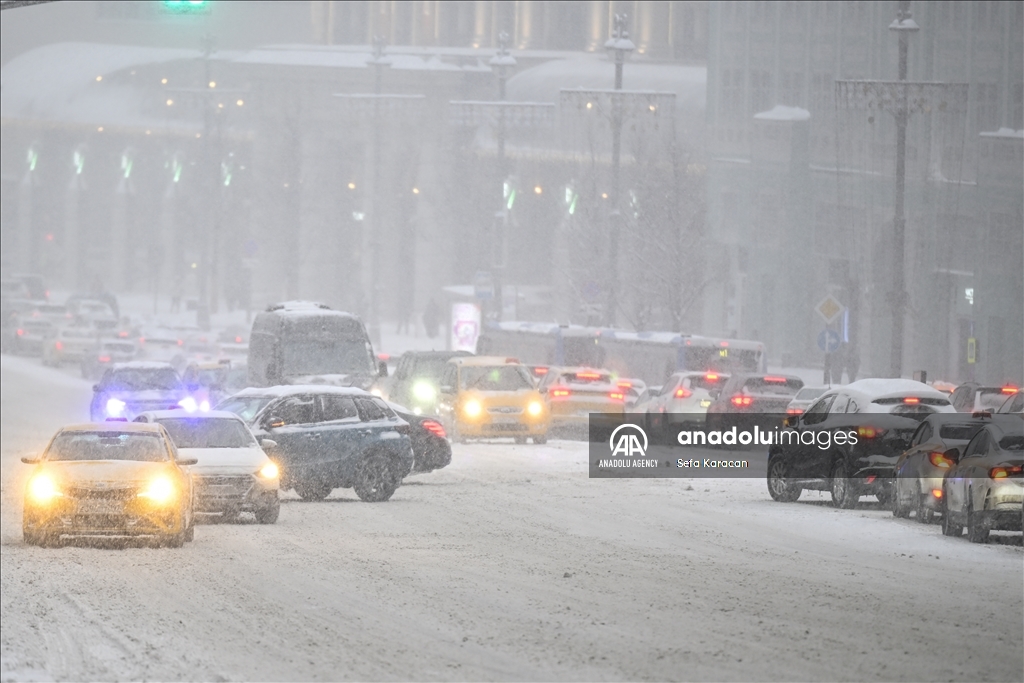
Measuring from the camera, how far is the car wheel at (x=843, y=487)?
23.0 m

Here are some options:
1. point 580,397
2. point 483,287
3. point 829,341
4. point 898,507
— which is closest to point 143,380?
point 580,397

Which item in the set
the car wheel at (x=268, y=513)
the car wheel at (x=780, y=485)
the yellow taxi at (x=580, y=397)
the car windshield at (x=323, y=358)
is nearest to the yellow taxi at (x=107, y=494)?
the car wheel at (x=268, y=513)

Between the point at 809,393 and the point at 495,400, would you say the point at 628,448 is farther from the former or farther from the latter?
the point at 809,393

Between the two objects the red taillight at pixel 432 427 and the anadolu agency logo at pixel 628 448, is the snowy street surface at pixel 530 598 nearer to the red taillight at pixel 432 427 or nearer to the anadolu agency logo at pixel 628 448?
the red taillight at pixel 432 427

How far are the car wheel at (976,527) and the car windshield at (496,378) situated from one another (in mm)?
16287

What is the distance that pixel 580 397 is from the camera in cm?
3878

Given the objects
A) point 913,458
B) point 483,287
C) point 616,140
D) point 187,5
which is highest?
point 616,140

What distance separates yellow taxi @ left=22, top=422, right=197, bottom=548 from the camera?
19.2m

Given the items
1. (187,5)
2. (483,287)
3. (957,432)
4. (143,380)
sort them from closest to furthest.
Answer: (957,432) < (187,5) < (143,380) < (483,287)

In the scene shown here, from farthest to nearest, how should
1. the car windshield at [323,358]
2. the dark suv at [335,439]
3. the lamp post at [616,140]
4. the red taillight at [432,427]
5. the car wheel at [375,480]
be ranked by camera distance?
the lamp post at [616,140], the car windshield at [323,358], the red taillight at [432,427], the car wheel at [375,480], the dark suv at [335,439]

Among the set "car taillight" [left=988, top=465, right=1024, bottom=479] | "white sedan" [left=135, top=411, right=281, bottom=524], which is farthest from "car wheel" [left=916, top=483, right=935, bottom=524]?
"white sedan" [left=135, top=411, right=281, bottom=524]

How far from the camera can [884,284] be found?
5566 centimetres

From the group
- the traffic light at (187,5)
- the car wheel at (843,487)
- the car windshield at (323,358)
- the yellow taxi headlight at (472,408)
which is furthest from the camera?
the car windshield at (323,358)

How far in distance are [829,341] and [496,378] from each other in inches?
363
